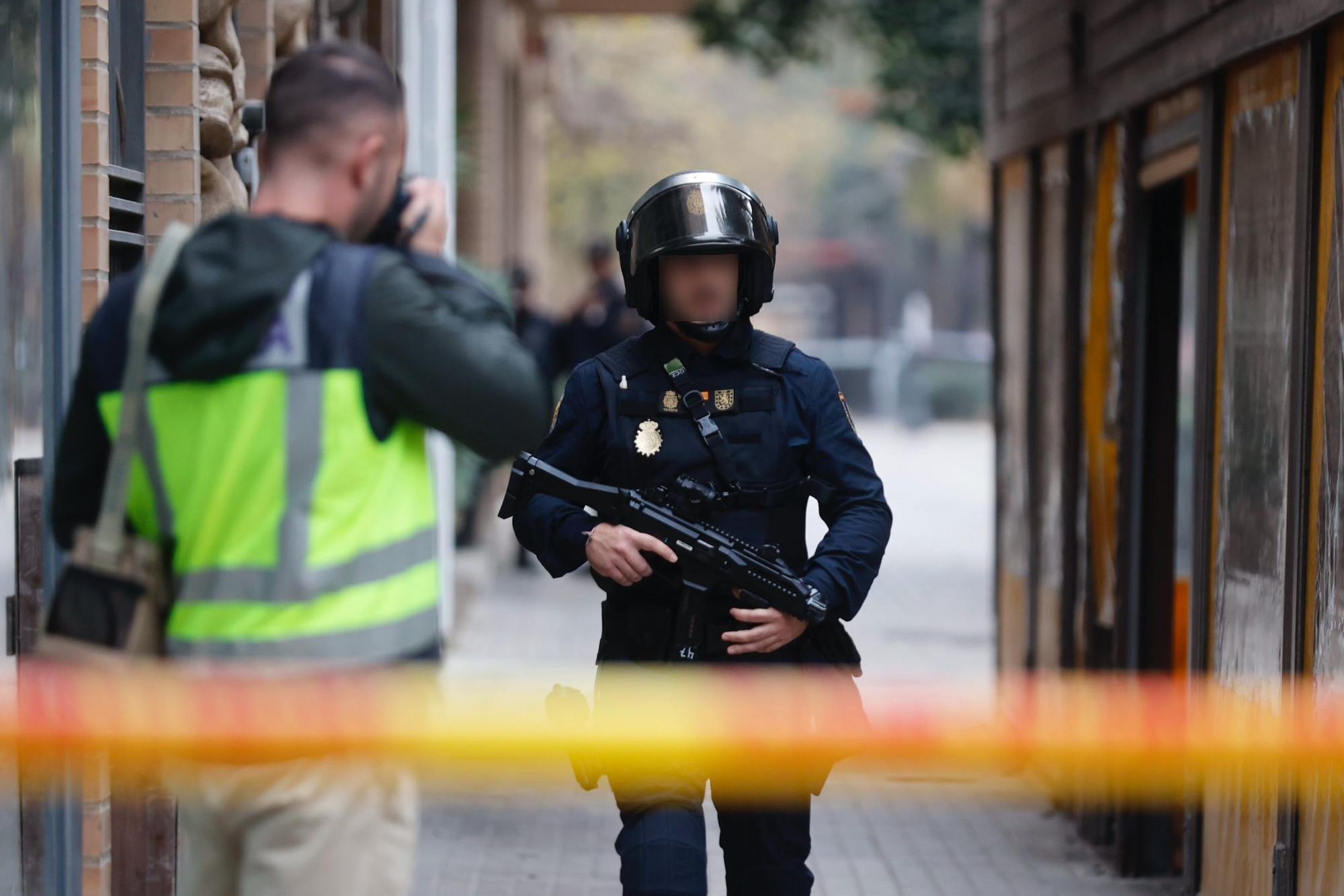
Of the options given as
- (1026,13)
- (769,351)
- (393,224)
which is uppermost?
(1026,13)

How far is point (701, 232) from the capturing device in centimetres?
404


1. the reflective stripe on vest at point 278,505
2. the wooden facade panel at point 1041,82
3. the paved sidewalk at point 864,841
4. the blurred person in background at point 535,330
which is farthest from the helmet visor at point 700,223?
the blurred person in background at point 535,330

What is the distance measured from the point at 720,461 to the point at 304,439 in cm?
140

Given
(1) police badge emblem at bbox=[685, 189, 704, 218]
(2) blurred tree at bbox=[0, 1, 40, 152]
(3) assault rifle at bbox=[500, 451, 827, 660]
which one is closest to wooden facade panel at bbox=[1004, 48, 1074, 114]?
(1) police badge emblem at bbox=[685, 189, 704, 218]

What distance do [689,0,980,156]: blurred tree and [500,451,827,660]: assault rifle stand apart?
10.6m

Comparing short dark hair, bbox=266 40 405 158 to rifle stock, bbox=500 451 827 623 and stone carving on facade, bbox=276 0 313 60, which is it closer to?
rifle stock, bbox=500 451 827 623

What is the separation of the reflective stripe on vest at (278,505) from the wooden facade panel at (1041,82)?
191 inches

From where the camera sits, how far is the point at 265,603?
8.95 ft

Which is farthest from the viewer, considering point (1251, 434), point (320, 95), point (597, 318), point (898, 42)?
point (898, 42)

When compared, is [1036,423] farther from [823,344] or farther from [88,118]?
Result: [823,344]

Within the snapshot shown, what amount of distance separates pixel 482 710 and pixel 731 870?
1.40 meters

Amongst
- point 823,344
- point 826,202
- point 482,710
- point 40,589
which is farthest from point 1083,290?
point 826,202

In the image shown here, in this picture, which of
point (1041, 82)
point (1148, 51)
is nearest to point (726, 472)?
point (1148, 51)

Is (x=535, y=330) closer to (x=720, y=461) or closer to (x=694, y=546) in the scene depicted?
(x=720, y=461)
